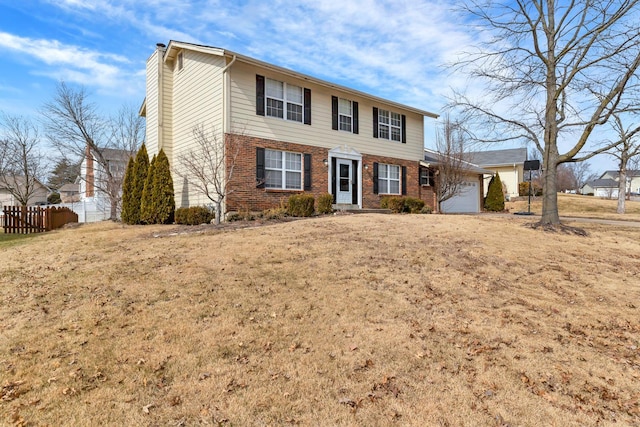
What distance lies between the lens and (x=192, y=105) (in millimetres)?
14352

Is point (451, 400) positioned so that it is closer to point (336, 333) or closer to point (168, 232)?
point (336, 333)

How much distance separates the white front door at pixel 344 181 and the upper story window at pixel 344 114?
4.75 ft

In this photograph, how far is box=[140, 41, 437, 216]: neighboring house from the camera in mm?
12734

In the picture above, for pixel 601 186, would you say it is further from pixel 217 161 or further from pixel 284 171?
pixel 217 161

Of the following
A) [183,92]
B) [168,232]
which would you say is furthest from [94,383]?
[183,92]

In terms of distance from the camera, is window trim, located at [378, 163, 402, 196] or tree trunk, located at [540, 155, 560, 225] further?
window trim, located at [378, 163, 402, 196]

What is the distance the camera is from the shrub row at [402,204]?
52.2 ft

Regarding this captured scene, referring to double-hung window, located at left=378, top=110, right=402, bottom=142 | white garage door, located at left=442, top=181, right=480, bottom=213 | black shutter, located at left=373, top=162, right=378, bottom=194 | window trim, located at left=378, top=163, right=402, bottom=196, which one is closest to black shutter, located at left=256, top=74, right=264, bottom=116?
black shutter, located at left=373, top=162, right=378, bottom=194

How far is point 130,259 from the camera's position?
672 centimetres

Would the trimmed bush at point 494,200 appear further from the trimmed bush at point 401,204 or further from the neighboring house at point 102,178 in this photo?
the neighboring house at point 102,178

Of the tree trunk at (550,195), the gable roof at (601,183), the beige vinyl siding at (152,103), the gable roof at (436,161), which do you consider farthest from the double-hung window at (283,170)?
the gable roof at (601,183)

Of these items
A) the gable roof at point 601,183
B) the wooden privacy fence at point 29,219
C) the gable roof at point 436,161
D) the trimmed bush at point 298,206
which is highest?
the gable roof at point 601,183

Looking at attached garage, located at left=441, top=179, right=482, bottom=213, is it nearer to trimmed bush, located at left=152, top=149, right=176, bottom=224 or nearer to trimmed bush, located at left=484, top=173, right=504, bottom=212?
trimmed bush, located at left=484, top=173, right=504, bottom=212

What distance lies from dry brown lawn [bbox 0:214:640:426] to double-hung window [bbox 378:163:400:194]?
10159mm
